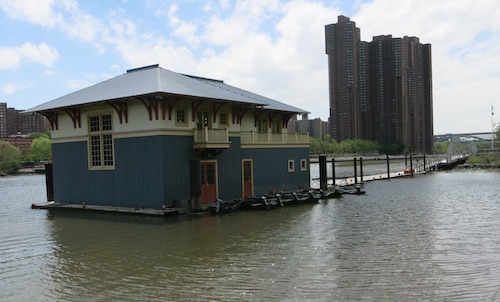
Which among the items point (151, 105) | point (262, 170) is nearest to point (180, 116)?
point (151, 105)

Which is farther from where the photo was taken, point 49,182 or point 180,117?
point 49,182

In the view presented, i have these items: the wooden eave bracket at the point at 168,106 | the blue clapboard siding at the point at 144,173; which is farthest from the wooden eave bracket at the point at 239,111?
the wooden eave bracket at the point at 168,106

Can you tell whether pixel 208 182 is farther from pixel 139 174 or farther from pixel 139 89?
pixel 139 89

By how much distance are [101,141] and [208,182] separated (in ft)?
20.6

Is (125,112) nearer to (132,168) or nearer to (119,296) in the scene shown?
(132,168)

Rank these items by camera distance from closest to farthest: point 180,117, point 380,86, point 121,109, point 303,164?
point 121,109 → point 180,117 → point 303,164 → point 380,86

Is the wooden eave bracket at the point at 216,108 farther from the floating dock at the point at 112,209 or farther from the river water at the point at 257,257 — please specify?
the floating dock at the point at 112,209

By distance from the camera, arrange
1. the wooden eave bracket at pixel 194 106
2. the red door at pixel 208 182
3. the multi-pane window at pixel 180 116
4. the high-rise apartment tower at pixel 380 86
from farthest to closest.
Answer: the high-rise apartment tower at pixel 380 86 < the red door at pixel 208 182 < the wooden eave bracket at pixel 194 106 < the multi-pane window at pixel 180 116

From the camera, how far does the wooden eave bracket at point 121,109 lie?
24641 millimetres

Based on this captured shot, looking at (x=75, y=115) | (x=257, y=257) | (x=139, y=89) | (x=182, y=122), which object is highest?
(x=139, y=89)

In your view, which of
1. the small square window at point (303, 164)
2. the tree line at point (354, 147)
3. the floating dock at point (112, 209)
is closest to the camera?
the floating dock at point (112, 209)

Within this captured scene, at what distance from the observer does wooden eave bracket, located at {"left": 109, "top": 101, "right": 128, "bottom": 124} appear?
2464cm

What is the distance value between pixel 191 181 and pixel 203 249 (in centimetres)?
868

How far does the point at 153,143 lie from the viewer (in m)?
23.6
